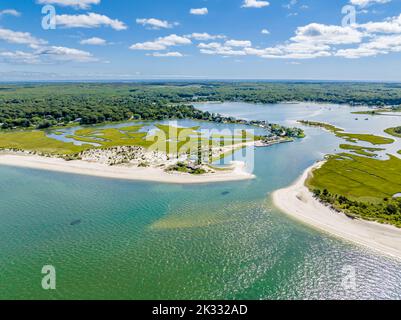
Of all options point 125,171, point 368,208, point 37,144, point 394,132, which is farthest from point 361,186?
point 37,144

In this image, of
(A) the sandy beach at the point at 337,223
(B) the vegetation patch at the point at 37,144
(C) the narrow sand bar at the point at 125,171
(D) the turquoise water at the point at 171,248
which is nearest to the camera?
(D) the turquoise water at the point at 171,248

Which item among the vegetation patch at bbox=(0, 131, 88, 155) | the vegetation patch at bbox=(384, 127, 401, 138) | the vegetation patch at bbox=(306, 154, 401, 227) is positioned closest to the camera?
the vegetation patch at bbox=(306, 154, 401, 227)

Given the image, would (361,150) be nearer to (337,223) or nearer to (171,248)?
(337,223)

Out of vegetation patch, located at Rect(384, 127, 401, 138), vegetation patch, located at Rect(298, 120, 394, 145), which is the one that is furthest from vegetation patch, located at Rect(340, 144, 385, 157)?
vegetation patch, located at Rect(384, 127, 401, 138)

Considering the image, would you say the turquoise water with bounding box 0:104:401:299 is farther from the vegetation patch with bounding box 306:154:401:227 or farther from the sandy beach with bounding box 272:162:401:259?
the vegetation patch with bounding box 306:154:401:227

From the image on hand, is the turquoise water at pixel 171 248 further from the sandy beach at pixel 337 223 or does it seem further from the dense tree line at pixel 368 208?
the dense tree line at pixel 368 208

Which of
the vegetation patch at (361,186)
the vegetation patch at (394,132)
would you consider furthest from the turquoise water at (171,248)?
the vegetation patch at (394,132)
